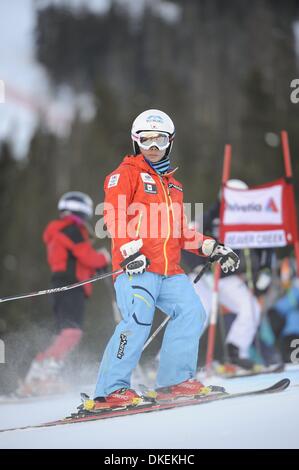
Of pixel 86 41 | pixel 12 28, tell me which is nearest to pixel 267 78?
pixel 12 28

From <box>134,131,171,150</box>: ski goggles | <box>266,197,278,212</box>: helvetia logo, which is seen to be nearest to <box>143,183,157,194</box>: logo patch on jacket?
<box>134,131,171,150</box>: ski goggles

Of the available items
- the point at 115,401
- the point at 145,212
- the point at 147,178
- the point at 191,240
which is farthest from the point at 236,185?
the point at 115,401

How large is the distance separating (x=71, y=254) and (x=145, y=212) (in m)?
2.99

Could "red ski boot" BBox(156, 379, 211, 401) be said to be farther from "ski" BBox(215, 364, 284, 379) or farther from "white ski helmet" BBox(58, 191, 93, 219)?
"white ski helmet" BBox(58, 191, 93, 219)

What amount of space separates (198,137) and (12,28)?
1617 cm

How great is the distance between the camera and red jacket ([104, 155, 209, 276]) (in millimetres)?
4793

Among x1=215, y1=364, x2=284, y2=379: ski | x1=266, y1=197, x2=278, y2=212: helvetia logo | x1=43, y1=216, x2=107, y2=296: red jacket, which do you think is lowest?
x1=215, y1=364, x2=284, y2=379: ski

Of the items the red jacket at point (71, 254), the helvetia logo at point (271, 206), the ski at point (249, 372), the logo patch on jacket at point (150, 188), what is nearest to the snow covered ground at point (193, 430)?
the logo patch on jacket at point (150, 188)

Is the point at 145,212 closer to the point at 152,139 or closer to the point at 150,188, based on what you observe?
the point at 150,188

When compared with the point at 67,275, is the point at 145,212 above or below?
below

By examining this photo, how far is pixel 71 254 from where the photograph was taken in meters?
7.77

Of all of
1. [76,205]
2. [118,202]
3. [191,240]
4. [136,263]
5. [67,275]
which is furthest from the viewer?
[76,205]
